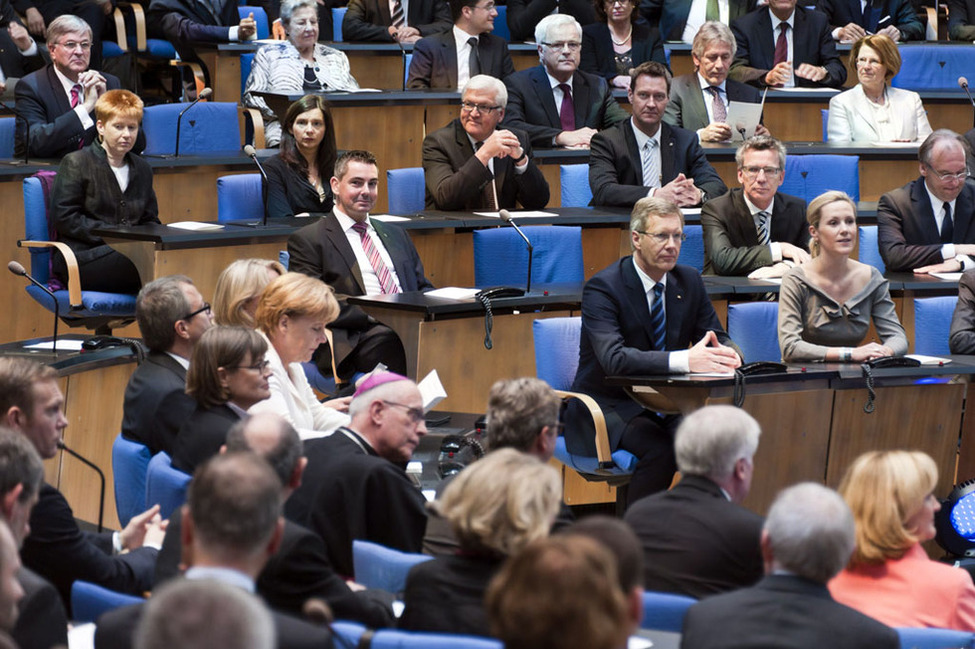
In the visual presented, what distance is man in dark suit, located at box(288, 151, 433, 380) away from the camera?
564cm

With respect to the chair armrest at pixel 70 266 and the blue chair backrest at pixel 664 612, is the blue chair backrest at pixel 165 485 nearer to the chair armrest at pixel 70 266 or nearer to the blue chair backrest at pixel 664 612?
the blue chair backrest at pixel 664 612

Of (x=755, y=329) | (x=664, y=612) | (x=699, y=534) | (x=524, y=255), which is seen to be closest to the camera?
(x=664, y=612)

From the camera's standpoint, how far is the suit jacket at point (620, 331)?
4938 millimetres

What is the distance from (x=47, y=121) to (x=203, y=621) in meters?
5.74

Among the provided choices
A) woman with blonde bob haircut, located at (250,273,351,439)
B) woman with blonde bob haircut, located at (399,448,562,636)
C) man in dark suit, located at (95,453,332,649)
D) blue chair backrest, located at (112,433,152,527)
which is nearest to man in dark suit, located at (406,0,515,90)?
woman with blonde bob haircut, located at (250,273,351,439)

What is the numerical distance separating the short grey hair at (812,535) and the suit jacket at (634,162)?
437 centimetres

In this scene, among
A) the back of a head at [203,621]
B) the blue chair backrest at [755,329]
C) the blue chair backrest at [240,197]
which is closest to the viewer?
the back of a head at [203,621]

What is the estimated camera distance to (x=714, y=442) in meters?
3.30

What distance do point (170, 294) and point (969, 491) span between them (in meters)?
2.65

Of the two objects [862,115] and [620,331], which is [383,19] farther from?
[620,331]

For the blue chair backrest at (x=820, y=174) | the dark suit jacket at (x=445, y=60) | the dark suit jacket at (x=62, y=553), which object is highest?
the dark suit jacket at (x=445, y=60)

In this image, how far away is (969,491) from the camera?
4699 millimetres

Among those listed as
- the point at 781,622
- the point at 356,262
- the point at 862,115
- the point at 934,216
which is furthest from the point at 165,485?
the point at 862,115

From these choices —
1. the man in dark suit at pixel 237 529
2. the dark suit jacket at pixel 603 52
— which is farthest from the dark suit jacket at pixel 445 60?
the man in dark suit at pixel 237 529
